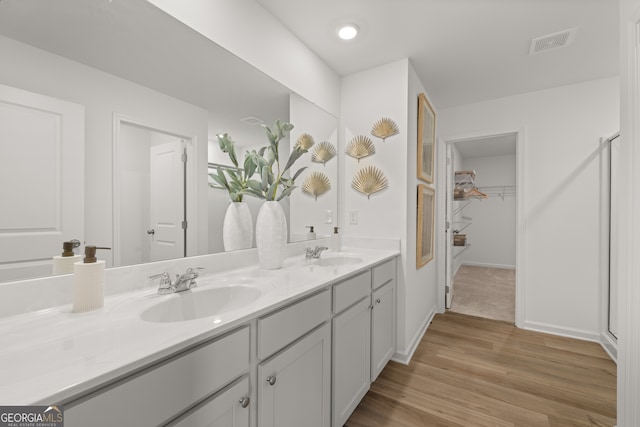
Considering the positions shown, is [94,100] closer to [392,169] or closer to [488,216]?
[392,169]

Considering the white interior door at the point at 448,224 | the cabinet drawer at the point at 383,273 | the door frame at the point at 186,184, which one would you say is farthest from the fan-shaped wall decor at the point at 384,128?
the door frame at the point at 186,184

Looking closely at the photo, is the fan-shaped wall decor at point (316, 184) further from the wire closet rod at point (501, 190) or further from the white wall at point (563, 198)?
the wire closet rod at point (501, 190)

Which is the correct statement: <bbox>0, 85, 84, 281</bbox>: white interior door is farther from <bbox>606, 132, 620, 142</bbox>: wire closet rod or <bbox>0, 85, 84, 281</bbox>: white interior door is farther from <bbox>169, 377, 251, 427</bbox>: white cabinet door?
<bbox>606, 132, 620, 142</bbox>: wire closet rod

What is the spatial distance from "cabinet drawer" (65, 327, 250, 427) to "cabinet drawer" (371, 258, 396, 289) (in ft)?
3.69

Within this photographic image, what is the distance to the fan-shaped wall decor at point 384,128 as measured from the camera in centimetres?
228

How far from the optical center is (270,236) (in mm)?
1543

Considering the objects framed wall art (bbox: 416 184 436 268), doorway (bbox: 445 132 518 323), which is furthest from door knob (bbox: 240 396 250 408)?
doorway (bbox: 445 132 518 323)

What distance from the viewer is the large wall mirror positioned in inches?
33.9

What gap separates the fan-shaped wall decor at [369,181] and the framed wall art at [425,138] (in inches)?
16.4

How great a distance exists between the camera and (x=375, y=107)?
2.39 meters

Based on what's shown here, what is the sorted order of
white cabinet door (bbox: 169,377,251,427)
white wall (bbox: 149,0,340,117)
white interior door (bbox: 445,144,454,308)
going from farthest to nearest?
white interior door (bbox: 445,144,454,308), white wall (bbox: 149,0,340,117), white cabinet door (bbox: 169,377,251,427)

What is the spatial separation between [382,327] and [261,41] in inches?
79.5

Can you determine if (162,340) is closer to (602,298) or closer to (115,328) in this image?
(115,328)

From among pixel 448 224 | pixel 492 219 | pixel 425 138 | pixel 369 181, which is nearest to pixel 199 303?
pixel 369 181
